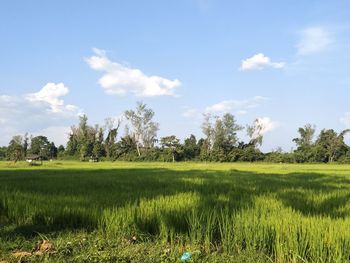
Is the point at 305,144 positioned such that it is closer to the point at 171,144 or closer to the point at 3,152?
the point at 171,144

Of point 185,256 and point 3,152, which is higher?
point 3,152

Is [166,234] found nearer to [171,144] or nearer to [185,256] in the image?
[185,256]

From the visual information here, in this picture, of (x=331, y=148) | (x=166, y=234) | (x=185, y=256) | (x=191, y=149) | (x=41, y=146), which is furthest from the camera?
(x=41, y=146)

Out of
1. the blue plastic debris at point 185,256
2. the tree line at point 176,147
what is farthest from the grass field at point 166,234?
the tree line at point 176,147

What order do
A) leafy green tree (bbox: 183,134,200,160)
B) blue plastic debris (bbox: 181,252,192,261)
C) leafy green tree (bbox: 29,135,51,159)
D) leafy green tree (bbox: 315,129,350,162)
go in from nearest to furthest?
1. blue plastic debris (bbox: 181,252,192,261)
2. leafy green tree (bbox: 315,129,350,162)
3. leafy green tree (bbox: 183,134,200,160)
4. leafy green tree (bbox: 29,135,51,159)

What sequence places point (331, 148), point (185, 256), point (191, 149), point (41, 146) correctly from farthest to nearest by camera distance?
point (41, 146)
point (191, 149)
point (331, 148)
point (185, 256)

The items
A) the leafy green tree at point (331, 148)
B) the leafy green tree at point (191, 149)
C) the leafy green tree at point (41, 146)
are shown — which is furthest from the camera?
the leafy green tree at point (41, 146)

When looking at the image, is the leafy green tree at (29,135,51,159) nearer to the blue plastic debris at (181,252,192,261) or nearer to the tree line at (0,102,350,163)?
the tree line at (0,102,350,163)

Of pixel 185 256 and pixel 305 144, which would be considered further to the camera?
pixel 305 144

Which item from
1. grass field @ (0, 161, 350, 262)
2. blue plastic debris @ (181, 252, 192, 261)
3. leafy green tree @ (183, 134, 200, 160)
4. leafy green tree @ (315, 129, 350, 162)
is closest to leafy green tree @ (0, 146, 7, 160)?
leafy green tree @ (183, 134, 200, 160)

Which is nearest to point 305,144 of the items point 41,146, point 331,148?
point 331,148

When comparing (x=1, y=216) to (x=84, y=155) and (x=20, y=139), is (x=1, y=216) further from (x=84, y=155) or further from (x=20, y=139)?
(x=20, y=139)

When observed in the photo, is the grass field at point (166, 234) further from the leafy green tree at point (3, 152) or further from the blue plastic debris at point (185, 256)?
the leafy green tree at point (3, 152)

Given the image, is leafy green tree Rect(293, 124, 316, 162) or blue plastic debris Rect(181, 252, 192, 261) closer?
blue plastic debris Rect(181, 252, 192, 261)
